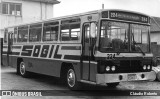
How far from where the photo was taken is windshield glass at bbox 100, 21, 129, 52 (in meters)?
10.5

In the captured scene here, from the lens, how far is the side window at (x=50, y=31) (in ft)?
44.4

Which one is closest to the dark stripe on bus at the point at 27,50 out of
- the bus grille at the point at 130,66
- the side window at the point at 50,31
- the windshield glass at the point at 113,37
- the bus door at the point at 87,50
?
the side window at the point at 50,31

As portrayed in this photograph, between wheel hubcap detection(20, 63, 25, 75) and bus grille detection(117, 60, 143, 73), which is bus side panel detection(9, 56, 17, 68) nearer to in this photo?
wheel hubcap detection(20, 63, 25, 75)

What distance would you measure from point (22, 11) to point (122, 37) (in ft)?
83.0

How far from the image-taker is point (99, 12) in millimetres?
10617

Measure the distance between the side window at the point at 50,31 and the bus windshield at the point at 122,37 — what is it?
11.3 feet

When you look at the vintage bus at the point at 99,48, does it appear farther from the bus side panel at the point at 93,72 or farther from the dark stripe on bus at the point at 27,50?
the dark stripe on bus at the point at 27,50

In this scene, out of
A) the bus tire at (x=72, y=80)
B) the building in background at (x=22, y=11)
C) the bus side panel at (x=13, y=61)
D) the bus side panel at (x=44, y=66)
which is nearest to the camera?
the bus tire at (x=72, y=80)

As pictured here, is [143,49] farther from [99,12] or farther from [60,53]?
[60,53]

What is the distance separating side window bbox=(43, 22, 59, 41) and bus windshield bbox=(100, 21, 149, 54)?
3456mm

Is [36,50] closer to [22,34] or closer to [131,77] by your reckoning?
[22,34]

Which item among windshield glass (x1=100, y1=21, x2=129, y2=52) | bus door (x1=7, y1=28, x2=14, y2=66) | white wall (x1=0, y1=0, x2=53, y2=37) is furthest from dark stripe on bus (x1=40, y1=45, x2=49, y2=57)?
white wall (x1=0, y1=0, x2=53, y2=37)

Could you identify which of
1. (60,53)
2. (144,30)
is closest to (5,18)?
(60,53)

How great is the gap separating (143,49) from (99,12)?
238cm
